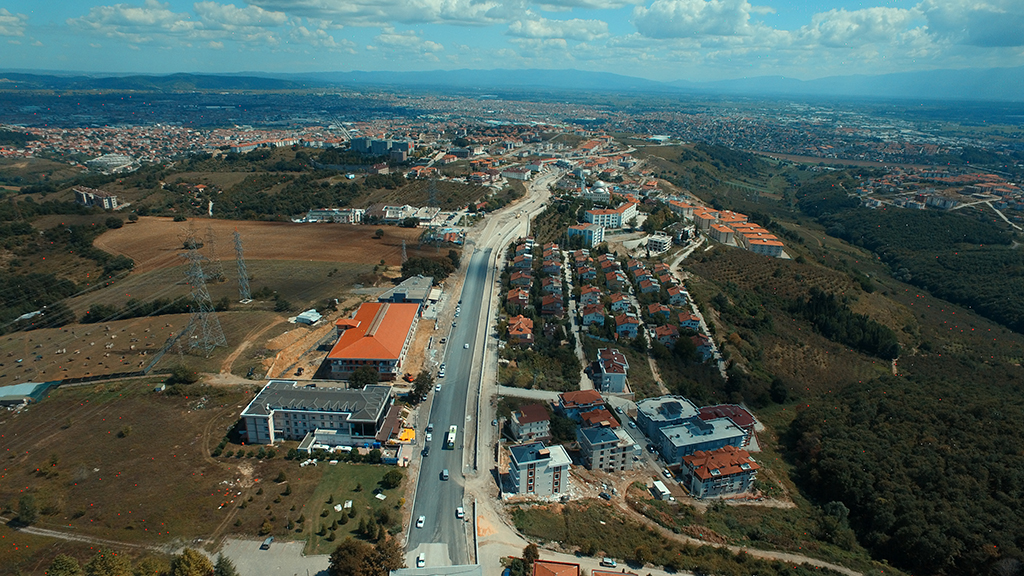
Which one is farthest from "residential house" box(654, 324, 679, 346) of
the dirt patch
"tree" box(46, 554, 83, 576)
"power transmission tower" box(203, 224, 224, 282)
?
"tree" box(46, 554, 83, 576)

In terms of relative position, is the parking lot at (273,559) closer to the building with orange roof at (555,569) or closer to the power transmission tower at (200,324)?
the building with orange roof at (555,569)

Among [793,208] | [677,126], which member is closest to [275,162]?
[793,208]

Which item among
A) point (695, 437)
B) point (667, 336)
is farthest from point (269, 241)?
point (695, 437)

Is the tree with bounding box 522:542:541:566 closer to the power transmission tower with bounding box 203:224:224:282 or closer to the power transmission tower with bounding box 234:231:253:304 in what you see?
the power transmission tower with bounding box 234:231:253:304

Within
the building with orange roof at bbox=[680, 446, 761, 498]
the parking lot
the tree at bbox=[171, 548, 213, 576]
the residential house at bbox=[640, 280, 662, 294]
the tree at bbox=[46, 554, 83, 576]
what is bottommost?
the building with orange roof at bbox=[680, 446, 761, 498]

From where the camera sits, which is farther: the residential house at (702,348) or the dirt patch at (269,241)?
the dirt patch at (269,241)

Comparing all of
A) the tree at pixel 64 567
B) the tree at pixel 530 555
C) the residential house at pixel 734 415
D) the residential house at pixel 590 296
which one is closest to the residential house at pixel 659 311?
the residential house at pixel 590 296

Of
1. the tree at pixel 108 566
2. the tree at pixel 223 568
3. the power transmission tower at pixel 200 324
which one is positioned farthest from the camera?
the power transmission tower at pixel 200 324
